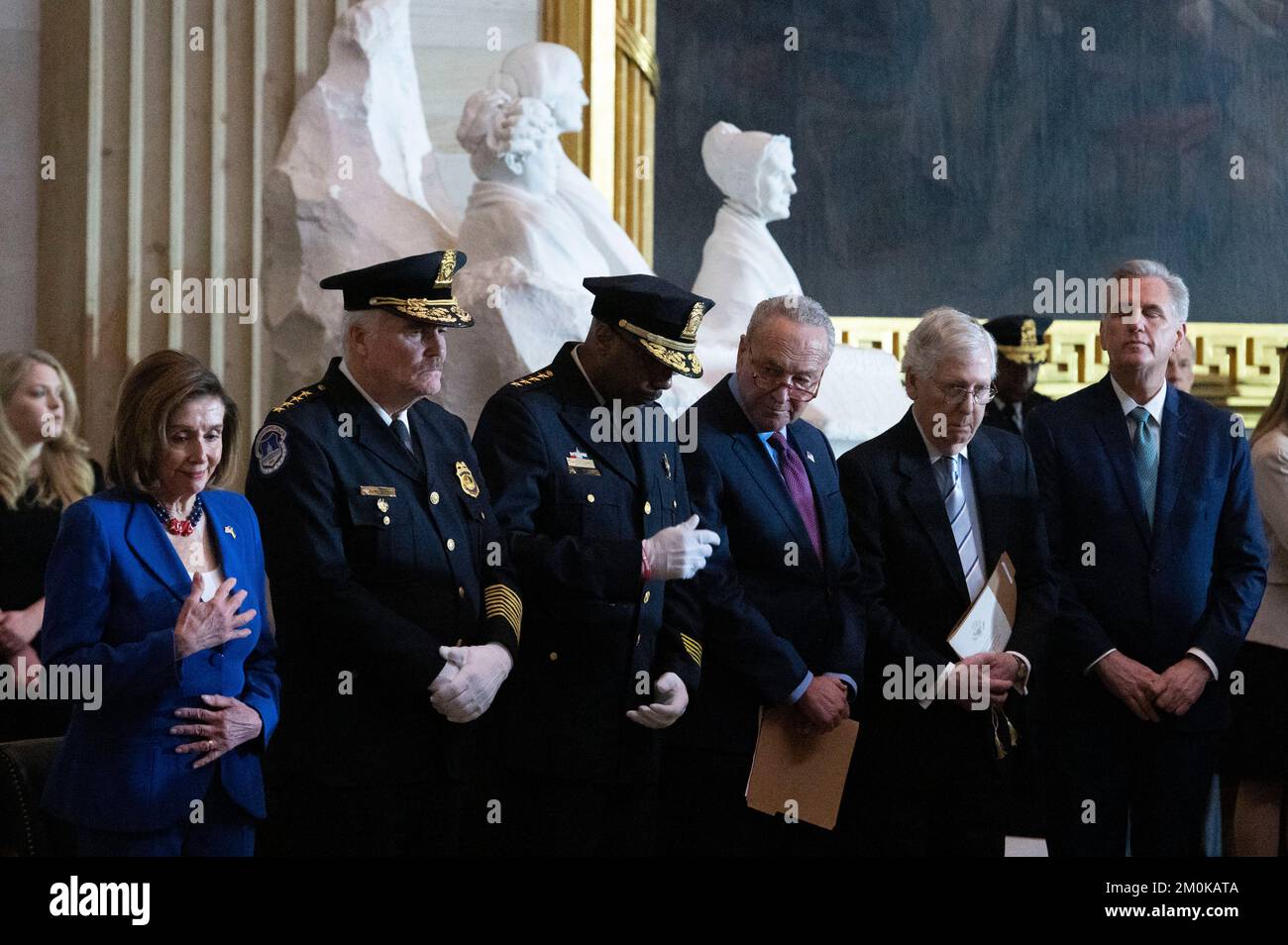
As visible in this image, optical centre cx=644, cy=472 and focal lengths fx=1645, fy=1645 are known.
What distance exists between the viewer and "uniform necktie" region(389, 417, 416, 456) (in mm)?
3162

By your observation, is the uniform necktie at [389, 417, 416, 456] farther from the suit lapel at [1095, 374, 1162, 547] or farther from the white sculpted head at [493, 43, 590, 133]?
the white sculpted head at [493, 43, 590, 133]

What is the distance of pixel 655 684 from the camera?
3.29m

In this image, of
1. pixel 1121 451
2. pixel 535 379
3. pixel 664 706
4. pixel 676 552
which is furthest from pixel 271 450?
pixel 1121 451

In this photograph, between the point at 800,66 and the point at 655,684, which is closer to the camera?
the point at 655,684

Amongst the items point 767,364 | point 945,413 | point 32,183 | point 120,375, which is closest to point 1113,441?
point 945,413

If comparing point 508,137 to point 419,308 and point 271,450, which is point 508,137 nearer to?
point 419,308

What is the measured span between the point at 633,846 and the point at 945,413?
1.16 metres

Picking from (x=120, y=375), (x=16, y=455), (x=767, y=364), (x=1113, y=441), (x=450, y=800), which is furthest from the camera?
(x=120, y=375)

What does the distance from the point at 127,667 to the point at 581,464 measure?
3.23ft

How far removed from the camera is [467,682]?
9.78 ft

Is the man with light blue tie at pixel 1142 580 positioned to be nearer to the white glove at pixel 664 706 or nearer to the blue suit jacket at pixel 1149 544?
the blue suit jacket at pixel 1149 544

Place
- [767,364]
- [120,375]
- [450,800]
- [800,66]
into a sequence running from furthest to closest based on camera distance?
[800,66], [120,375], [767,364], [450,800]

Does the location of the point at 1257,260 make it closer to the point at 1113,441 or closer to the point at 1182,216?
the point at 1182,216

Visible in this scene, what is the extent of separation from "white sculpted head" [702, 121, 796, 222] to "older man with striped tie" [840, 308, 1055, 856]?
320 centimetres
